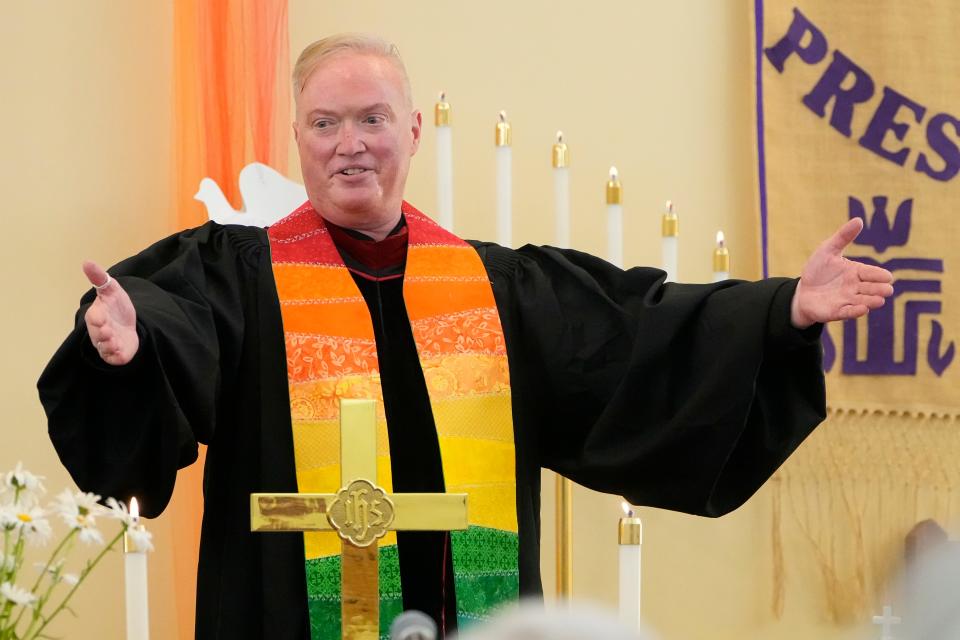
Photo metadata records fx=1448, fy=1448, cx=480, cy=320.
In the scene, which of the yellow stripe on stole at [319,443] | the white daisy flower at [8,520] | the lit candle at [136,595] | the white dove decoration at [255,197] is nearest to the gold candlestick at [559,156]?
the white dove decoration at [255,197]

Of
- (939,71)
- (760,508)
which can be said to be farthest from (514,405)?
(939,71)

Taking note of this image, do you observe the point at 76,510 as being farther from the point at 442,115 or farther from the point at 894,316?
the point at 894,316

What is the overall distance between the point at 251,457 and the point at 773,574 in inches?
81.3

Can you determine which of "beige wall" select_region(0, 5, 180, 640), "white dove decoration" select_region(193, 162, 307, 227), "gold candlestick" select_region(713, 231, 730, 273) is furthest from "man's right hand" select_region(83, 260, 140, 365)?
"gold candlestick" select_region(713, 231, 730, 273)

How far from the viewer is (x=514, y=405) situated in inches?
111

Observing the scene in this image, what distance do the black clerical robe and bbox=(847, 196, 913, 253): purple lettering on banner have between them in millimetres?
1583

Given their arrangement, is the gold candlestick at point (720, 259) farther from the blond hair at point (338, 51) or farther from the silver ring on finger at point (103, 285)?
the silver ring on finger at point (103, 285)

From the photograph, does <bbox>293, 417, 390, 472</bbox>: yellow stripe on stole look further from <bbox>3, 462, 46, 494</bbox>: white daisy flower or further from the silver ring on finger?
<bbox>3, 462, 46, 494</bbox>: white daisy flower

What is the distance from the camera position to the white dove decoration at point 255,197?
11.4 ft

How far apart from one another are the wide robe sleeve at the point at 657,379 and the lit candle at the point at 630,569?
0.38 ft

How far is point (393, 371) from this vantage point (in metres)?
2.83

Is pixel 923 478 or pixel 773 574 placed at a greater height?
pixel 923 478

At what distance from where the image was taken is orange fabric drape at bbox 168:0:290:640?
11.6ft

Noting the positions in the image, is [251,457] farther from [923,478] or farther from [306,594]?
[923,478]
